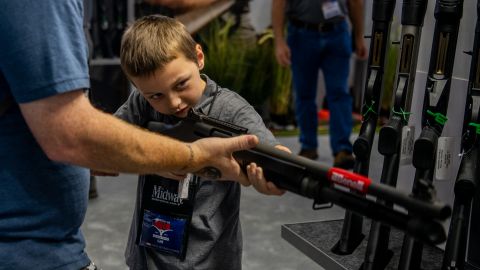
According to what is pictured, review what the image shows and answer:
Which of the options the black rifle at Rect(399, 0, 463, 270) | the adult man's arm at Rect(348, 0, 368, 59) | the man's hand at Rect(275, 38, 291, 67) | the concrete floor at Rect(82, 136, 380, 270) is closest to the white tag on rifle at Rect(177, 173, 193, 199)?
the black rifle at Rect(399, 0, 463, 270)

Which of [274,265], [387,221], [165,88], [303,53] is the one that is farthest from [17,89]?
[303,53]

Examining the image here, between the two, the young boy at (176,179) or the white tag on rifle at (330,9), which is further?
the white tag on rifle at (330,9)

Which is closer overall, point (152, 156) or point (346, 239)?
point (152, 156)

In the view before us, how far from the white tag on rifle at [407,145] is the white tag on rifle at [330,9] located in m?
1.99

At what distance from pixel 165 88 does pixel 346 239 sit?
3.61ft

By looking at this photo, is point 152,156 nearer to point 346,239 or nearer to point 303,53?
point 346,239

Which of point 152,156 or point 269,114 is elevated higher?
point 152,156

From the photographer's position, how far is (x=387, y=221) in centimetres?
99

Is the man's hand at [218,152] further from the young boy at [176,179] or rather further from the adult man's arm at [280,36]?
the adult man's arm at [280,36]

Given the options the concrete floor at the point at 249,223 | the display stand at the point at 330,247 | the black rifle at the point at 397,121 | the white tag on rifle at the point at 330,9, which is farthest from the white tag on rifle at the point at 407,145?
the white tag on rifle at the point at 330,9

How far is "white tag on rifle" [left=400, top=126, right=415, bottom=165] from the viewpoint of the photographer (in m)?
2.15

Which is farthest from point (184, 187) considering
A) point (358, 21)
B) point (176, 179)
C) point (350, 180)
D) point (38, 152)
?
point (358, 21)

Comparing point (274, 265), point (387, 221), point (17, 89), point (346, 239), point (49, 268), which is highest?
point (17, 89)

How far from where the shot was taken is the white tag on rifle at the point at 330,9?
13.2 ft
